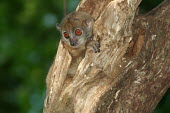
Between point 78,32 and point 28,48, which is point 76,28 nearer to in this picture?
point 78,32

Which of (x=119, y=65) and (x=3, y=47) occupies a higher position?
(x=3, y=47)

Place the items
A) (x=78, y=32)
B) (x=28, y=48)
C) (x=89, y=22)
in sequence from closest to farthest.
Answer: (x=89, y=22), (x=78, y=32), (x=28, y=48)

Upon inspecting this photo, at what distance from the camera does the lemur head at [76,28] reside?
5.61 metres

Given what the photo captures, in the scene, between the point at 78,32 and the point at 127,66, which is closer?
the point at 127,66

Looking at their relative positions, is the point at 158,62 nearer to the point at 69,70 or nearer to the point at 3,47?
the point at 69,70

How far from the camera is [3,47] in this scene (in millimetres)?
7355

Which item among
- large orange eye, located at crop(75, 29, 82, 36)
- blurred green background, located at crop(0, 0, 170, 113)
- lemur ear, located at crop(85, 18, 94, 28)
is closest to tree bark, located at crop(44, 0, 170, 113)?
lemur ear, located at crop(85, 18, 94, 28)

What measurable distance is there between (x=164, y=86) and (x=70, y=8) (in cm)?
181

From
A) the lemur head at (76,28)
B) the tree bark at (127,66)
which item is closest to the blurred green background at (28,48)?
the lemur head at (76,28)

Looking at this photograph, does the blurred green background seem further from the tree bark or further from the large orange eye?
the tree bark

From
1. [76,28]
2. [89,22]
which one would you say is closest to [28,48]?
[76,28]

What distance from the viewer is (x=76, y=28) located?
600 cm

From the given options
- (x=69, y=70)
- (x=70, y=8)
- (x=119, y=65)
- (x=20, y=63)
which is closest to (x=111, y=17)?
(x=119, y=65)

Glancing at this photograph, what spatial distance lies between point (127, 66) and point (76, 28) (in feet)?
4.15
